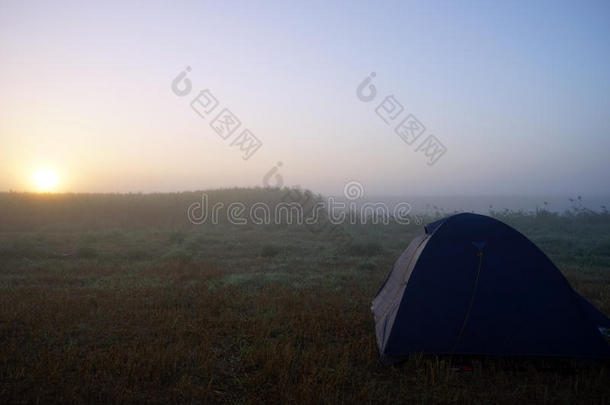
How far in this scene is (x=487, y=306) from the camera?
577cm

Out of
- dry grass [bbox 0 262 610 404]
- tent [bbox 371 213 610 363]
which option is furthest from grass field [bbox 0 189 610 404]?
tent [bbox 371 213 610 363]

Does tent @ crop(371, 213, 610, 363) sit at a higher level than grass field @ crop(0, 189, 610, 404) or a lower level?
higher

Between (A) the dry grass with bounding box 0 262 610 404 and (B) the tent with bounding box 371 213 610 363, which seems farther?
(B) the tent with bounding box 371 213 610 363

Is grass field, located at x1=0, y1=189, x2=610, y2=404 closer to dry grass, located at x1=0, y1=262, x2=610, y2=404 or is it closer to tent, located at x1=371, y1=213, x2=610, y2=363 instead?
dry grass, located at x1=0, y1=262, x2=610, y2=404

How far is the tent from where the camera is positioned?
563 cm

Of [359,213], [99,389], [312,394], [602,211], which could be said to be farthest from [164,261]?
[602,211]

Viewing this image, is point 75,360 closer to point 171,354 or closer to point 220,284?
point 171,354

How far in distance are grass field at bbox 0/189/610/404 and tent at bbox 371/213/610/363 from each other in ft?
0.85

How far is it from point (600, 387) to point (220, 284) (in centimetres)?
785

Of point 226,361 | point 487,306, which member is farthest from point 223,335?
point 487,306

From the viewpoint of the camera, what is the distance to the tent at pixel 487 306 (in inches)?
222

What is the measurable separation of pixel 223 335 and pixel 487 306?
165 inches

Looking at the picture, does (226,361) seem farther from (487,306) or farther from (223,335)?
(487,306)

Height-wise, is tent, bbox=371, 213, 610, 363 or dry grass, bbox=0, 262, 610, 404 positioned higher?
tent, bbox=371, 213, 610, 363
